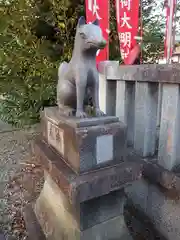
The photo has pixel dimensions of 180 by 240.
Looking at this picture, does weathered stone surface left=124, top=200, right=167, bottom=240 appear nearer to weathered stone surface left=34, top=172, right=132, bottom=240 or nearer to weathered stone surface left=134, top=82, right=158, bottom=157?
weathered stone surface left=34, top=172, right=132, bottom=240

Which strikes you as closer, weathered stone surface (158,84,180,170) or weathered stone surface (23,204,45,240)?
weathered stone surface (158,84,180,170)

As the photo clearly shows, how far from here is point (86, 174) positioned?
52.2 inches

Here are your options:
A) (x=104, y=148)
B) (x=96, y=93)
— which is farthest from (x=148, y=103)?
(x=104, y=148)

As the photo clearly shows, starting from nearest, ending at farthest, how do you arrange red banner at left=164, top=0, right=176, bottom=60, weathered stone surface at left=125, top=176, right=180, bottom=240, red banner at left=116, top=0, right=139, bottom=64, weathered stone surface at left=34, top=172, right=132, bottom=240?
weathered stone surface at left=34, top=172, right=132, bottom=240 < weathered stone surface at left=125, top=176, right=180, bottom=240 < red banner at left=116, top=0, right=139, bottom=64 < red banner at left=164, top=0, right=176, bottom=60

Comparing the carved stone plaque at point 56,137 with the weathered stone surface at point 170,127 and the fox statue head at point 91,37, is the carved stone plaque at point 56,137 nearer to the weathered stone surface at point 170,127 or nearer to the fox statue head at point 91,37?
the fox statue head at point 91,37

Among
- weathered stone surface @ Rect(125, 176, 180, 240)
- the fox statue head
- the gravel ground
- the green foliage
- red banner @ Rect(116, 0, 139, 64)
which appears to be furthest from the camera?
the green foliage

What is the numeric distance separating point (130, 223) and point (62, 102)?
1.30 m

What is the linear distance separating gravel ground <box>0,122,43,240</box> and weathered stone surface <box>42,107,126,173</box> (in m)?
1.11

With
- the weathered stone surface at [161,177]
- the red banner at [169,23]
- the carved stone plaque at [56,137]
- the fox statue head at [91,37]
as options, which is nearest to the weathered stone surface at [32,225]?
the carved stone plaque at [56,137]

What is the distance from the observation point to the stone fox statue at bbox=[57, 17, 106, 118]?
4.18ft

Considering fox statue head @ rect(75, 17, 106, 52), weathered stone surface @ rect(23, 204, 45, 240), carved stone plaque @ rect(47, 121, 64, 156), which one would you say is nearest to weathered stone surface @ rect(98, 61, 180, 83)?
fox statue head @ rect(75, 17, 106, 52)

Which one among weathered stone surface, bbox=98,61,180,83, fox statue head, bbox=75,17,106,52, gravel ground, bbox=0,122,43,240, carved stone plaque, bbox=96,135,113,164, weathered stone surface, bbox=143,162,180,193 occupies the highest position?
fox statue head, bbox=75,17,106,52

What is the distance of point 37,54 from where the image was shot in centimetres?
357

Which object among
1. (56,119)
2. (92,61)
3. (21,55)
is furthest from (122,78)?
(21,55)
